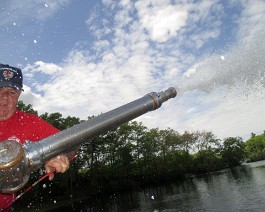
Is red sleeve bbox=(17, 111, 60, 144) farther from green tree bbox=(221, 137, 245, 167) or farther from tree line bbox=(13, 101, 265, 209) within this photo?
green tree bbox=(221, 137, 245, 167)

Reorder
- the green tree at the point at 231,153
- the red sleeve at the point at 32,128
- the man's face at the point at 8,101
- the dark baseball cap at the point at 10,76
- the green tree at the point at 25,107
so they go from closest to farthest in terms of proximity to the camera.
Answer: the dark baseball cap at the point at 10,76 < the man's face at the point at 8,101 < the red sleeve at the point at 32,128 < the green tree at the point at 25,107 < the green tree at the point at 231,153

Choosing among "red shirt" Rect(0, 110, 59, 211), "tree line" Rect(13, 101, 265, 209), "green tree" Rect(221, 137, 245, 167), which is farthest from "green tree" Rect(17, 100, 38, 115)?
"green tree" Rect(221, 137, 245, 167)

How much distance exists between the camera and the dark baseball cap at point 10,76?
122 inches

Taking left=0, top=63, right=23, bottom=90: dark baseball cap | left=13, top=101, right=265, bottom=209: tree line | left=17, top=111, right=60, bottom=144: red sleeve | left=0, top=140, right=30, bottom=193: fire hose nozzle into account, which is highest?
left=13, top=101, right=265, bottom=209: tree line

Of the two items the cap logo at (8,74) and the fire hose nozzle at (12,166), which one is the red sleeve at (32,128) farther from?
the fire hose nozzle at (12,166)

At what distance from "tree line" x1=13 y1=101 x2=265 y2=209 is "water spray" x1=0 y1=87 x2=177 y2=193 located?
65.5 m

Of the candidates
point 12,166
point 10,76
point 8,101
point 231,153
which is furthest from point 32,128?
point 231,153

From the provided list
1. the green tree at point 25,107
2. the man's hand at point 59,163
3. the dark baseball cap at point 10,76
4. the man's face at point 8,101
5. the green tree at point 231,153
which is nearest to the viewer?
the man's hand at point 59,163

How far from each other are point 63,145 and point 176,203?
56.8 metres

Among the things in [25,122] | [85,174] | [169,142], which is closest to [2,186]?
[25,122]

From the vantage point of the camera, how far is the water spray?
1.99 metres

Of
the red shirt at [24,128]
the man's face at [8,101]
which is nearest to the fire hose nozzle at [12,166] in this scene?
the man's face at [8,101]

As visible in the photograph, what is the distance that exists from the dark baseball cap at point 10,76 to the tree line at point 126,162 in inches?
2530

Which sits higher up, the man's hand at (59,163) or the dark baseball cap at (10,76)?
Result: the dark baseball cap at (10,76)
